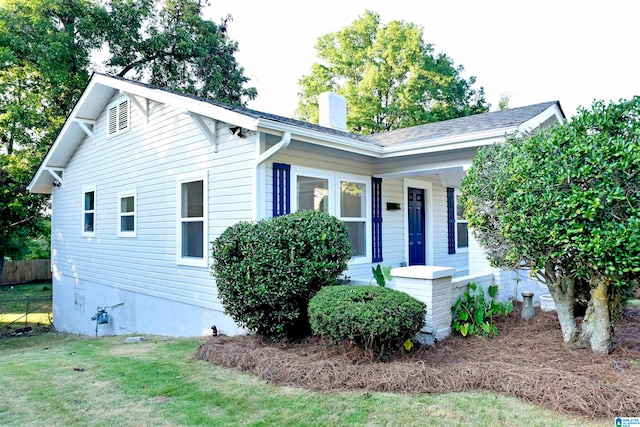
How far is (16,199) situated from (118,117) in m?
6.72

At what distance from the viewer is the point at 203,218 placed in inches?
288

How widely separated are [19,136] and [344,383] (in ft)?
46.0

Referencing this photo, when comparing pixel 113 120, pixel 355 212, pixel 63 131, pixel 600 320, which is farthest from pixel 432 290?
pixel 63 131

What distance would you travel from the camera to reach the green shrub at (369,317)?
14.4ft

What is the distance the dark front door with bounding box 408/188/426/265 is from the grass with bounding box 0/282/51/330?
10757mm

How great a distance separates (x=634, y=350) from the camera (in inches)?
182

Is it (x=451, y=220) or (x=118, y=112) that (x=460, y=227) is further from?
(x=118, y=112)

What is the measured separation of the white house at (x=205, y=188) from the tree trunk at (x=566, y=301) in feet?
7.72

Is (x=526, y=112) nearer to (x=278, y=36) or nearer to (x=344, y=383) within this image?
(x=344, y=383)

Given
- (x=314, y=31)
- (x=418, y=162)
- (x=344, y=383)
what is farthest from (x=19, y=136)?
(x=314, y=31)

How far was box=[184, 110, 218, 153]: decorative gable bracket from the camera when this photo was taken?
22.8ft

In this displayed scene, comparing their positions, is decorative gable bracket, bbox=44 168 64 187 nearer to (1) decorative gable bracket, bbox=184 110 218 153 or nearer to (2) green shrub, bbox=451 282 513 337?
(1) decorative gable bracket, bbox=184 110 218 153

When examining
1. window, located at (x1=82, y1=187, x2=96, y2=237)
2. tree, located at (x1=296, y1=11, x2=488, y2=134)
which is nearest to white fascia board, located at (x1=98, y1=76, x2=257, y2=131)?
window, located at (x1=82, y1=187, x2=96, y2=237)

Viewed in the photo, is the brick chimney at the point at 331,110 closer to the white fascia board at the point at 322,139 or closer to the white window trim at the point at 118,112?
the white fascia board at the point at 322,139
